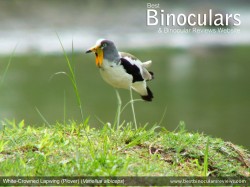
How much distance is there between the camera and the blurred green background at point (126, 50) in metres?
9.62

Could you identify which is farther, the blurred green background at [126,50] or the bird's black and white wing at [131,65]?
the blurred green background at [126,50]

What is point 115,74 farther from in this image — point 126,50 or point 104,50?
point 126,50

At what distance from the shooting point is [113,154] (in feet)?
13.1

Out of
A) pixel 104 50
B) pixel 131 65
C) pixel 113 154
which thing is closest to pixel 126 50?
pixel 131 65

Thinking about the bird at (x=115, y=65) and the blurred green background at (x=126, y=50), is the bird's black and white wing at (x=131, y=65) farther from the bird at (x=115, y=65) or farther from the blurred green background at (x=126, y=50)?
the blurred green background at (x=126, y=50)

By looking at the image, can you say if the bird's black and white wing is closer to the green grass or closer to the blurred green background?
the green grass

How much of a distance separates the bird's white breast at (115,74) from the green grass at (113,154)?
0.32 m

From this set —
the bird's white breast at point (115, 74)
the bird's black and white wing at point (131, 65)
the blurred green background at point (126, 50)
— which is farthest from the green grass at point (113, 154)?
the blurred green background at point (126, 50)

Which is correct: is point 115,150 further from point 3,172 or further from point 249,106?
point 249,106

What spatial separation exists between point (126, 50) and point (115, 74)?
10.3 meters

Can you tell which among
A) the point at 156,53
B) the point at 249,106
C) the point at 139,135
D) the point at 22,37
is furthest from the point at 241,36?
the point at 139,135

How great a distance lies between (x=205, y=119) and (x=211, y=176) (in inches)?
212

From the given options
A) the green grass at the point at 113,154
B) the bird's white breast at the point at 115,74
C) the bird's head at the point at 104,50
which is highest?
the bird's head at the point at 104,50

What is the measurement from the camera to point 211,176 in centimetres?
407
